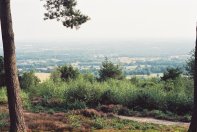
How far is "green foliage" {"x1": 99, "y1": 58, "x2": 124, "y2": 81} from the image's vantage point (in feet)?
139

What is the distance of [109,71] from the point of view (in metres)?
42.5

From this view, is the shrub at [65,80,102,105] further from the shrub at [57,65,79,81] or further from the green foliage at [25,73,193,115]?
the shrub at [57,65,79,81]

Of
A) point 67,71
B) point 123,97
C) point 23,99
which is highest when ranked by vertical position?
point 67,71

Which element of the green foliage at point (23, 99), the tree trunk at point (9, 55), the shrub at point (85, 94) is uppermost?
the tree trunk at point (9, 55)

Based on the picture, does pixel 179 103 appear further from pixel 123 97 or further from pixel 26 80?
pixel 26 80

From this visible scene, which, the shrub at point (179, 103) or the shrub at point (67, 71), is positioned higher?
the shrub at point (67, 71)

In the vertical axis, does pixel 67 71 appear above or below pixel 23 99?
above

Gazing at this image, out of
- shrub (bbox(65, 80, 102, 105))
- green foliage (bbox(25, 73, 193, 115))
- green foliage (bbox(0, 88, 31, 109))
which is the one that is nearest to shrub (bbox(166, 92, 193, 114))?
green foliage (bbox(25, 73, 193, 115))

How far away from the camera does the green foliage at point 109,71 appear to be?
42219 mm

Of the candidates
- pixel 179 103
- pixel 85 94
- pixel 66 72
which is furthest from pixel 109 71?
pixel 179 103

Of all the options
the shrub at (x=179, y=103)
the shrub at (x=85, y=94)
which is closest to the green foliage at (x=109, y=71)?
the shrub at (x=85, y=94)

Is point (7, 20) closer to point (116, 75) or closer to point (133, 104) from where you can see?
point (133, 104)

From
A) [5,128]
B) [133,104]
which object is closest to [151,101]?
[133,104]

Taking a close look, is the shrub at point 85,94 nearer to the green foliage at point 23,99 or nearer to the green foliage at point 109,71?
the green foliage at point 23,99
